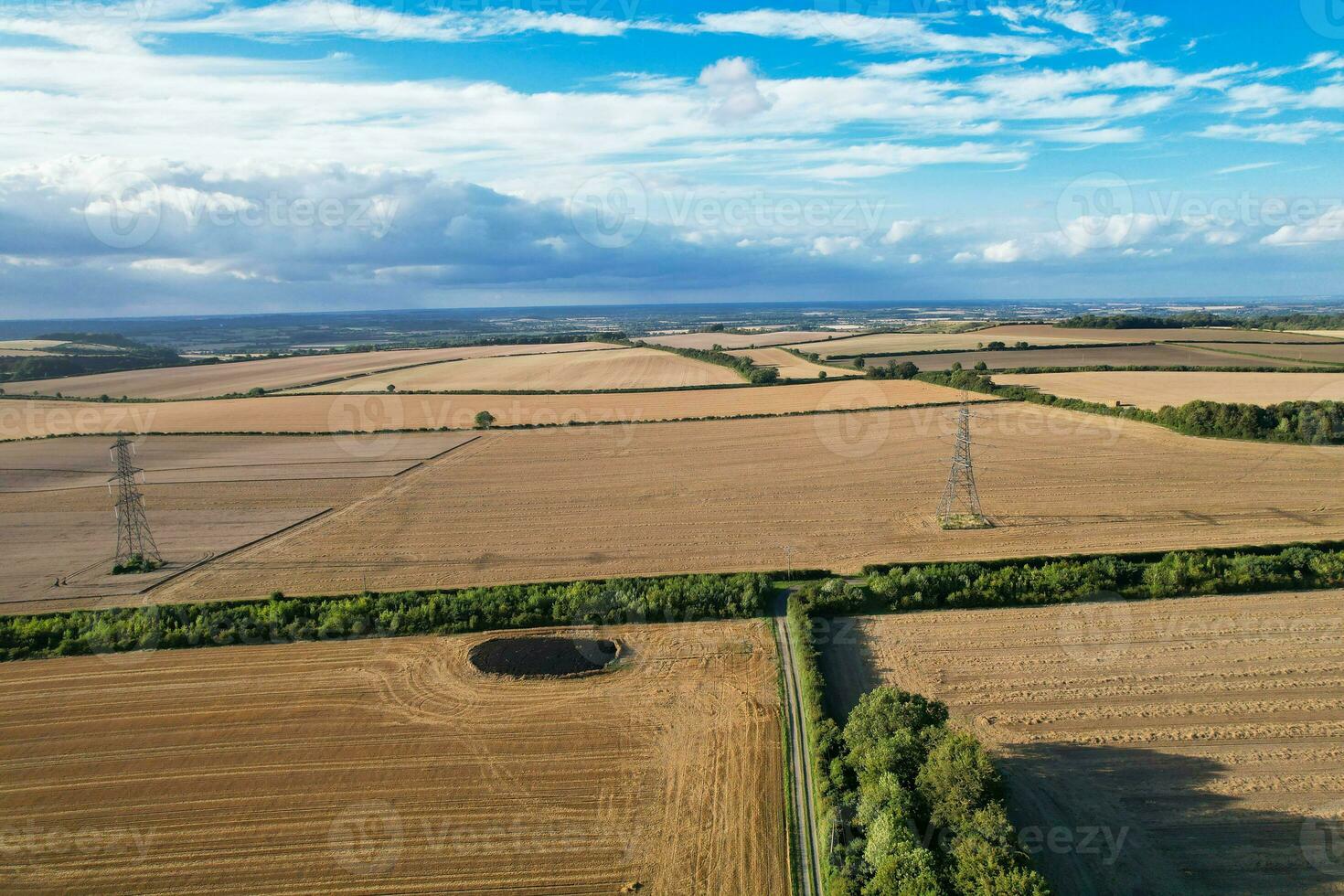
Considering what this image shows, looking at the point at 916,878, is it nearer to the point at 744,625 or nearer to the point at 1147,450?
the point at 744,625

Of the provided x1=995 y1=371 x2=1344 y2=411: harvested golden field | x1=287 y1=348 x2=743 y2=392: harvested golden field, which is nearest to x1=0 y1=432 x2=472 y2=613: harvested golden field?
x1=287 y1=348 x2=743 y2=392: harvested golden field

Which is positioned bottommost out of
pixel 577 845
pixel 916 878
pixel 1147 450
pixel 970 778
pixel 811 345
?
pixel 577 845

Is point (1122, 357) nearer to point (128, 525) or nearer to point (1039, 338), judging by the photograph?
point (1039, 338)

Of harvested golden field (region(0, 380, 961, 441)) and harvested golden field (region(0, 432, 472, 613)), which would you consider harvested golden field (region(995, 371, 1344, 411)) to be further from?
harvested golden field (region(0, 432, 472, 613))

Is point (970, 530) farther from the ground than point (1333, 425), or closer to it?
closer to it

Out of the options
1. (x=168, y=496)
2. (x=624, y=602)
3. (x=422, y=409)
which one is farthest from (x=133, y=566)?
(x=422, y=409)

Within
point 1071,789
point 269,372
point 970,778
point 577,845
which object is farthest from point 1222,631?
point 269,372
